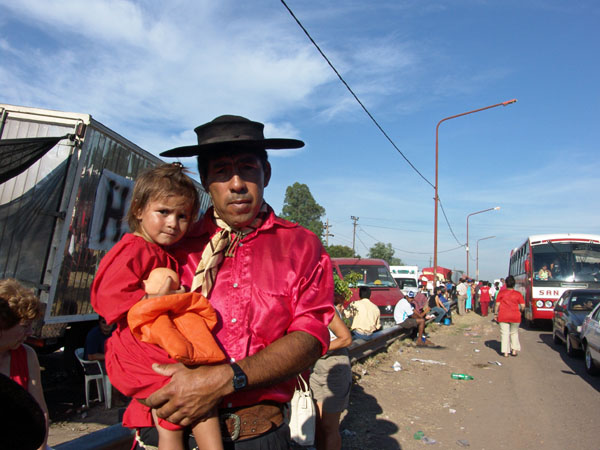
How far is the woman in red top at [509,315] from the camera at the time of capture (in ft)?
36.8

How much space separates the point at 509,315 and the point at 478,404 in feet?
15.3

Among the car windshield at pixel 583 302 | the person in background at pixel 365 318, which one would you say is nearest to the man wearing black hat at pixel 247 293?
the person in background at pixel 365 318

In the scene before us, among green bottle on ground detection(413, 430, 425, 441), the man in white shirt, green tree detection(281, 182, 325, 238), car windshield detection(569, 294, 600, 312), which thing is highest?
green tree detection(281, 182, 325, 238)

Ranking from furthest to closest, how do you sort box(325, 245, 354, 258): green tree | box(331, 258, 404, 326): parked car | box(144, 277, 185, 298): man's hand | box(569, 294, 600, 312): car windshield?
box(325, 245, 354, 258): green tree, box(331, 258, 404, 326): parked car, box(569, 294, 600, 312): car windshield, box(144, 277, 185, 298): man's hand

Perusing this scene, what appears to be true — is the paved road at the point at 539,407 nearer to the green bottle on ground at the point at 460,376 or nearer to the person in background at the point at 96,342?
the green bottle on ground at the point at 460,376

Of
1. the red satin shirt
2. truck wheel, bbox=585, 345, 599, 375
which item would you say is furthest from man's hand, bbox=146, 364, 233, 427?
truck wheel, bbox=585, 345, 599, 375

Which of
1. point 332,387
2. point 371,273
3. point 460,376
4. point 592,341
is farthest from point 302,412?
point 371,273

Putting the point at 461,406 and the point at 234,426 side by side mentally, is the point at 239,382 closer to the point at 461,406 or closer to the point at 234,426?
the point at 234,426

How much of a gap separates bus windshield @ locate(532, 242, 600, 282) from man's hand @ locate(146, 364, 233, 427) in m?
18.2

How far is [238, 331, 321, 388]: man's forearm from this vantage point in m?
1.70

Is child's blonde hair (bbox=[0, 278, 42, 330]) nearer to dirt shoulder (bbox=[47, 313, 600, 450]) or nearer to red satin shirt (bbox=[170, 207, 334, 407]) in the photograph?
red satin shirt (bbox=[170, 207, 334, 407])

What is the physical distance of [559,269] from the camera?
17.4 metres

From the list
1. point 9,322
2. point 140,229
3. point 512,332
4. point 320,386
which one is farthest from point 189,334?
point 512,332

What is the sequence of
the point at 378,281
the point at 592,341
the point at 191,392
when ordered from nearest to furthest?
the point at 191,392, the point at 592,341, the point at 378,281
